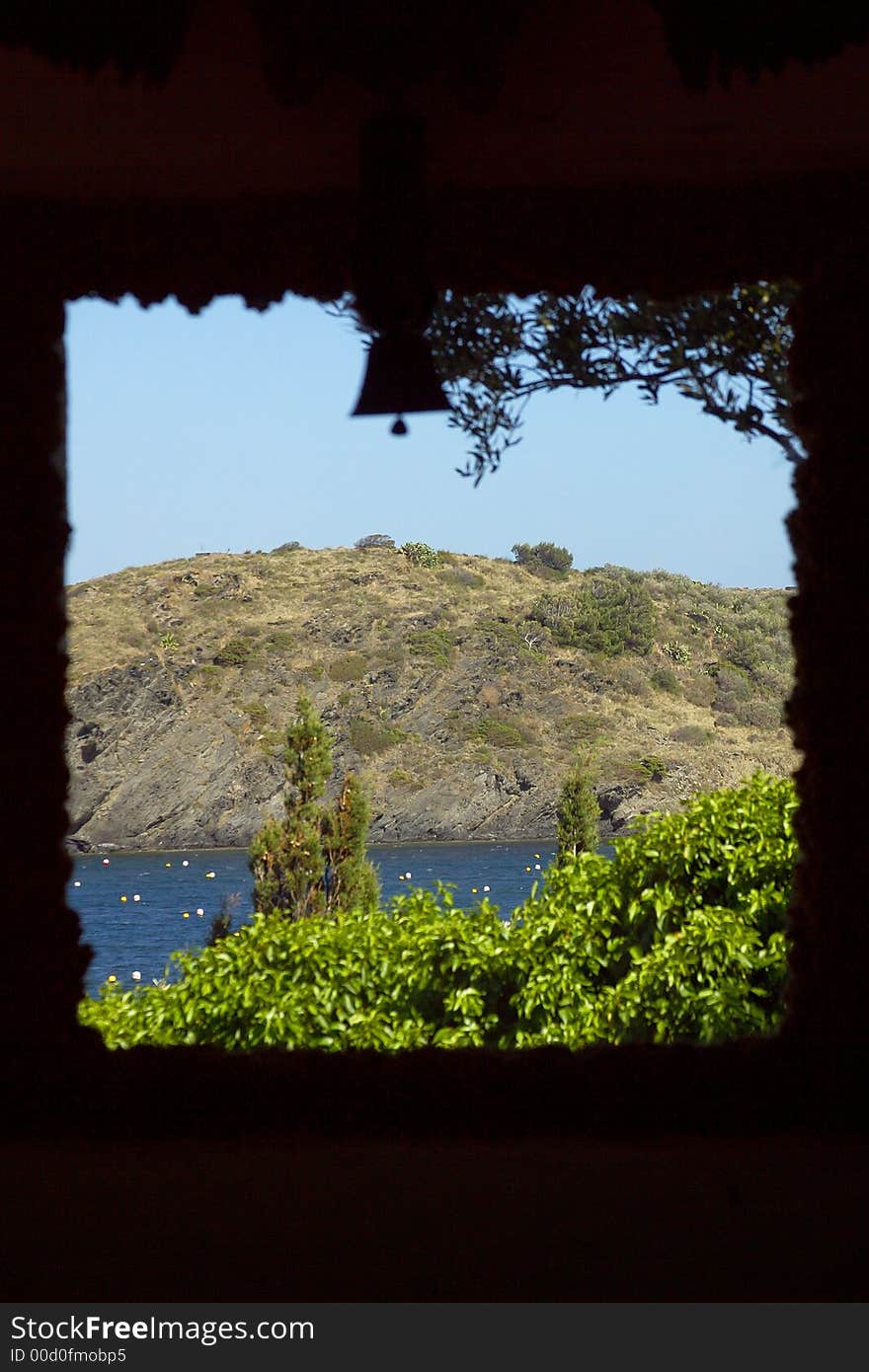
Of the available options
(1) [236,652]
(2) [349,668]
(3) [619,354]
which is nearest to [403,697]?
(2) [349,668]

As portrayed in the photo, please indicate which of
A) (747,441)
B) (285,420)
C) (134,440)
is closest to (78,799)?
(134,440)

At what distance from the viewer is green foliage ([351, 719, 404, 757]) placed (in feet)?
134

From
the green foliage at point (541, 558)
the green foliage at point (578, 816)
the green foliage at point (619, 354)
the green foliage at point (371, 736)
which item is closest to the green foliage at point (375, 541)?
the green foliage at point (541, 558)

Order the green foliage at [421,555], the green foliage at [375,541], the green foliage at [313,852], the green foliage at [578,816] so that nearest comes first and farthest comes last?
the green foliage at [313,852], the green foliage at [578,816], the green foliage at [421,555], the green foliage at [375,541]

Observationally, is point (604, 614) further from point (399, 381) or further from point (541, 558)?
point (399, 381)

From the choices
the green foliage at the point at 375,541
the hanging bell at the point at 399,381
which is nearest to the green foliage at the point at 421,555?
the green foliage at the point at 375,541

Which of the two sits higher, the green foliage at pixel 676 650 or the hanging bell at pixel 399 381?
the green foliage at pixel 676 650

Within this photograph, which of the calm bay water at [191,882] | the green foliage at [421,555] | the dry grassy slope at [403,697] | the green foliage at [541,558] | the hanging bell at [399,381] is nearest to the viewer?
the hanging bell at [399,381]

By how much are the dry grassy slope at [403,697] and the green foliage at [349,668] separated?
2.5 inches

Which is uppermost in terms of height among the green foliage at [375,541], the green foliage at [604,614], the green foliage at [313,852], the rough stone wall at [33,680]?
the green foliage at [375,541]

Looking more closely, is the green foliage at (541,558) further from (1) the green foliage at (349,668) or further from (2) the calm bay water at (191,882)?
(2) the calm bay water at (191,882)

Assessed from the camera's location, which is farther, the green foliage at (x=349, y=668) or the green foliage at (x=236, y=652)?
the green foliage at (x=349, y=668)

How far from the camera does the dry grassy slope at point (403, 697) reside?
130ft
